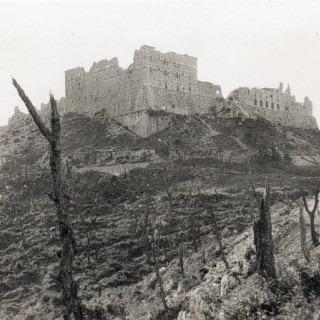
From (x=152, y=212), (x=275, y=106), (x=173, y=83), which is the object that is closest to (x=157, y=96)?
(x=173, y=83)

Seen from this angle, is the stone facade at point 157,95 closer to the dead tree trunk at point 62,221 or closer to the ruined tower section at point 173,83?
the ruined tower section at point 173,83

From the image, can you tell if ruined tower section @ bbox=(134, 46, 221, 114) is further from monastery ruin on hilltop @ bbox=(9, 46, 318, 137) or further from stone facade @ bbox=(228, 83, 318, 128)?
stone facade @ bbox=(228, 83, 318, 128)

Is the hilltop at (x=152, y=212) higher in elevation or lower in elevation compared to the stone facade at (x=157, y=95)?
lower

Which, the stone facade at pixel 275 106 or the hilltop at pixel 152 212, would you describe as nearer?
the hilltop at pixel 152 212

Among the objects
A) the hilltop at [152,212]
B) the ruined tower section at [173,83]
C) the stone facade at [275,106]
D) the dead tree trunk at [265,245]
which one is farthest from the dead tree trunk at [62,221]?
the stone facade at [275,106]

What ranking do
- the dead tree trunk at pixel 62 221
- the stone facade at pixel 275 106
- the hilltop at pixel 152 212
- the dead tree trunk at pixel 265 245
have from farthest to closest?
the stone facade at pixel 275 106
the hilltop at pixel 152 212
the dead tree trunk at pixel 265 245
the dead tree trunk at pixel 62 221

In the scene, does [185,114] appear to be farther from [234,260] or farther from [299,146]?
[234,260]
